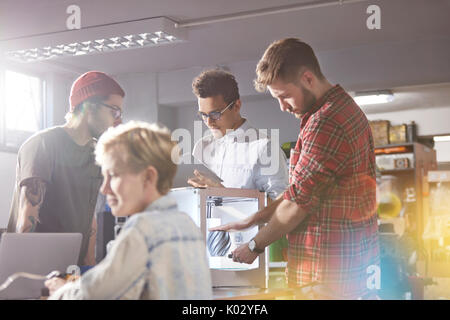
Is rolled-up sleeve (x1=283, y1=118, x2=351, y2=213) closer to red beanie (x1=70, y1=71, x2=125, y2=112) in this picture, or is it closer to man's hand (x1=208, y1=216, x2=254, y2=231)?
man's hand (x1=208, y1=216, x2=254, y2=231)

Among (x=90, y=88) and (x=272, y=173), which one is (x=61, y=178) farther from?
(x=272, y=173)

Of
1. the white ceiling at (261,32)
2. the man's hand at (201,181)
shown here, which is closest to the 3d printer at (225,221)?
the man's hand at (201,181)

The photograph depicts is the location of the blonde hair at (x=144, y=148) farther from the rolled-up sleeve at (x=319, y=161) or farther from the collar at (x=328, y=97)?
the collar at (x=328, y=97)

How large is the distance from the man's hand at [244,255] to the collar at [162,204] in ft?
2.52

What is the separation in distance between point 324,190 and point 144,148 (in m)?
0.76

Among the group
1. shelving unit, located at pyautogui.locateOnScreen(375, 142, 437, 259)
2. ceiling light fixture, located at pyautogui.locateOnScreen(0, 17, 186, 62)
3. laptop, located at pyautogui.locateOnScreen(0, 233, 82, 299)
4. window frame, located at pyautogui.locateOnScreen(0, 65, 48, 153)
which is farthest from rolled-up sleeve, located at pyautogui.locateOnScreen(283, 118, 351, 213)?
shelving unit, located at pyautogui.locateOnScreen(375, 142, 437, 259)

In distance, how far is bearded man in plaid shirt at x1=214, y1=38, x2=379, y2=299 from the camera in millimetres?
1802

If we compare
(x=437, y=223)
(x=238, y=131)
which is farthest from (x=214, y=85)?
(x=437, y=223)

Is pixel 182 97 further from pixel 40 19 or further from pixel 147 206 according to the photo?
pixel 147 206

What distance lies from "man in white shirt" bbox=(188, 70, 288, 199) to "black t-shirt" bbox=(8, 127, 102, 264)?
0.62 metres

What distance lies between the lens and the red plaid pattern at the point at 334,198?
1.80m

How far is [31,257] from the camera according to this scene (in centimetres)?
175

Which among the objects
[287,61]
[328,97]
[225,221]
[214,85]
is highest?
[214,85]

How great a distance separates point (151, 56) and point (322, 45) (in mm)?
1653
